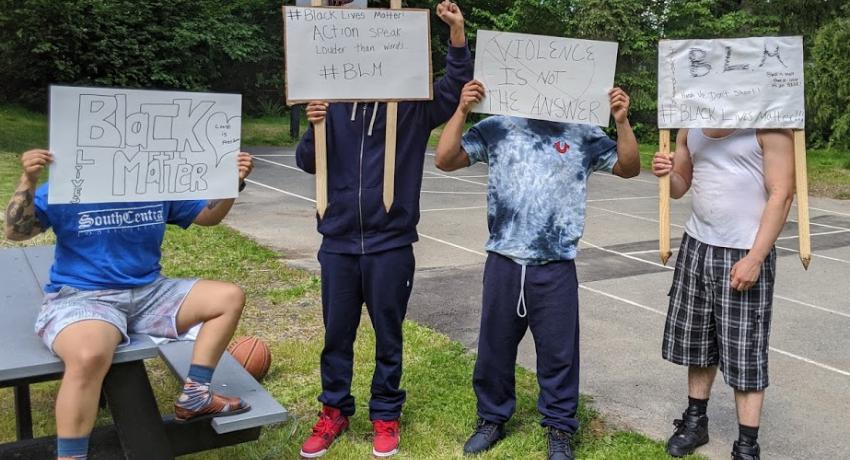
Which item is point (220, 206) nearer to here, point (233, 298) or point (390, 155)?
point (233, 298)

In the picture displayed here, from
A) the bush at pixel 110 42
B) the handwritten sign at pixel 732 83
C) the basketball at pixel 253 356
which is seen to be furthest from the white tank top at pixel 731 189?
the bush at pixel 110 42

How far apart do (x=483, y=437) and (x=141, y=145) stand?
1.96 m

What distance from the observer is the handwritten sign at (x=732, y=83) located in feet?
11.3

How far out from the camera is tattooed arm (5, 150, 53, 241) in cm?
298

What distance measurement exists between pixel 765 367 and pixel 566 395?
851 millimetres

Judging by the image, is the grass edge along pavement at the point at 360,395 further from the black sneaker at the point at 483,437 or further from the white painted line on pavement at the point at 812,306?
the white painted line on pavement at the point at 812,306

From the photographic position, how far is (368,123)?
11.8ft

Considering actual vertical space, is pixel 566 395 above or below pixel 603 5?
below

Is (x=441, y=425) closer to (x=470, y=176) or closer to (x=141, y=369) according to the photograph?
(x=141, y=369)

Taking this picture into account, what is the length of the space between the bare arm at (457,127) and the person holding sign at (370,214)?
0.10 m

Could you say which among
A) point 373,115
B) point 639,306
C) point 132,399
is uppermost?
point 373,115

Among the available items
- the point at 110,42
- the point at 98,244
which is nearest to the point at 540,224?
the point at 98,244

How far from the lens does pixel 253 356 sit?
460 centimetres

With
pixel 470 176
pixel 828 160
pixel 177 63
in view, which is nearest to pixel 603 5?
pixel 828 160
